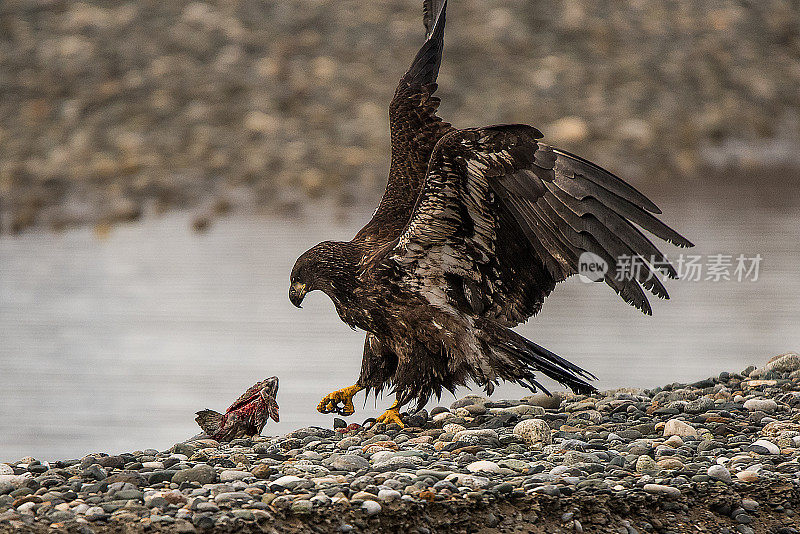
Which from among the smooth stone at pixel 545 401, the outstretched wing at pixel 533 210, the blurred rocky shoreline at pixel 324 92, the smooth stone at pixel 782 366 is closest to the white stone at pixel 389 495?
the outstretched wing at pixel 533 210

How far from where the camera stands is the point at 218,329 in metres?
2.90

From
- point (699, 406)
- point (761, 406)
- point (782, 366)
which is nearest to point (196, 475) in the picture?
point (699, 406)

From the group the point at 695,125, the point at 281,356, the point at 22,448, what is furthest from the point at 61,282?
the point at 695,125

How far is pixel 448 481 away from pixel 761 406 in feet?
3.01

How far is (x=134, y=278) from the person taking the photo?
3.25 metres

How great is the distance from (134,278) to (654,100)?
3.27m

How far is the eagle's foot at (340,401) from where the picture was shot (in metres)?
2.22

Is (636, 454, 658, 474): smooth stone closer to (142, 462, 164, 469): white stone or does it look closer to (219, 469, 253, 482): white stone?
(219, 469, 253, 482): white stone

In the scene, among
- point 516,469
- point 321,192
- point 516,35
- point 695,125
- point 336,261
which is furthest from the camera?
point 516,35

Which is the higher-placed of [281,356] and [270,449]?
[281,356]

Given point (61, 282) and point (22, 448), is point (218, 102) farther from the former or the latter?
point (22, 448)

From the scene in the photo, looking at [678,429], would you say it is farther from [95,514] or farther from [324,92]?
[324,92]

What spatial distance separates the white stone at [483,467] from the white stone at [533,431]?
9.9 inches

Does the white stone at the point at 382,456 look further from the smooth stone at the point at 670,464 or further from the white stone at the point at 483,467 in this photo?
the smooth stone at the point at 670,464
